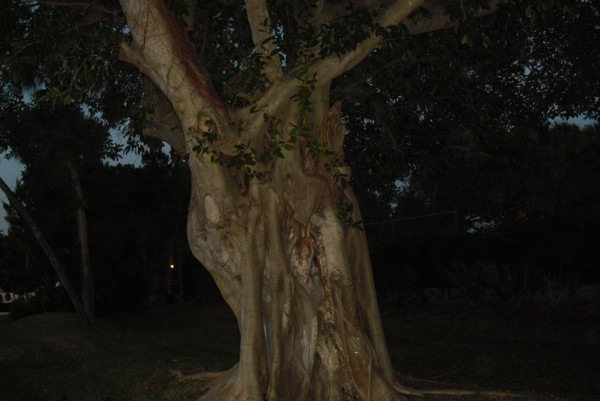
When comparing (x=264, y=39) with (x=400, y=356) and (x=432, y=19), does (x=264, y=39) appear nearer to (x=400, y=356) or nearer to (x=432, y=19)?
(x=432, y=19)

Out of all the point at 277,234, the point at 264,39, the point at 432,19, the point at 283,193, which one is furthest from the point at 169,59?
the point at 432,19

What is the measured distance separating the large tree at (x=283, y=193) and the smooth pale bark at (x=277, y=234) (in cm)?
1

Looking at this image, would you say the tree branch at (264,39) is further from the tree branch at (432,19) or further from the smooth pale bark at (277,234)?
the tree branch at (432,19)

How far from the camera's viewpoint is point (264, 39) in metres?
7.92

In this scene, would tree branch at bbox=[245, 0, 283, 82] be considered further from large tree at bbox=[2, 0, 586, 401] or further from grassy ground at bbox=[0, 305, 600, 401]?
grassy ground at bbox=[0, 305, 600, 401]

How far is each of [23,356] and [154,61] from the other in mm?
9526

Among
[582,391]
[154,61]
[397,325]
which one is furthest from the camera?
[397,325]

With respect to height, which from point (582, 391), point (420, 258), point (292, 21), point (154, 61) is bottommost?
point (582, 391)

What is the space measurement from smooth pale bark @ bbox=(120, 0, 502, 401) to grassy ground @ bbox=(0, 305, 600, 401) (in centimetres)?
139

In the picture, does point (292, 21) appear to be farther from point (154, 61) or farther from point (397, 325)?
point (397, 325)

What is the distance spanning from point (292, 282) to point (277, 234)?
1.88 feet

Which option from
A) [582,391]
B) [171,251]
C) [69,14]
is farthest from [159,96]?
[171,251]

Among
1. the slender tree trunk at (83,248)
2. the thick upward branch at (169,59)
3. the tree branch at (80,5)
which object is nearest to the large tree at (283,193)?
the thick upward branch at (169,59)

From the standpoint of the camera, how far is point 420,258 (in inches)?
721
